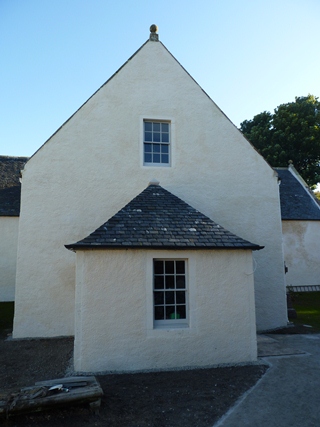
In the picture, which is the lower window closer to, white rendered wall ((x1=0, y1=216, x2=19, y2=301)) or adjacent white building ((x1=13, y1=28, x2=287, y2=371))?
adjacent white building ((x1=13, y1=28, x2=287, y2=371))

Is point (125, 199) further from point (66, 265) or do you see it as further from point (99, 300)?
point (99, 300)

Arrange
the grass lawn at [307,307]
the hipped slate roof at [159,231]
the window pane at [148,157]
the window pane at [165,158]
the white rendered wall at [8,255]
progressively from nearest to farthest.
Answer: the hipped slate roof at [159,231], the window pane at [148,157], the window pane at [165,158], the grass lawn at [307,307], the white rendered wall at [8,255]

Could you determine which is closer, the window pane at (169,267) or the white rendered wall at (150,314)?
the white rendered wall at (150,314)

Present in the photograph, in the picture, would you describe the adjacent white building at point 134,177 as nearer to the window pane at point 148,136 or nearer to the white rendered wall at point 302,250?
the window pane at point 148,136

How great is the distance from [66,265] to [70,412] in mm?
6236

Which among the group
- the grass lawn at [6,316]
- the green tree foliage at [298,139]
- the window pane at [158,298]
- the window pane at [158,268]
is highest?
the green tree foliage at [298,139]

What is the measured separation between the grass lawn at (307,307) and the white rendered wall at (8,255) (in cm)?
1551

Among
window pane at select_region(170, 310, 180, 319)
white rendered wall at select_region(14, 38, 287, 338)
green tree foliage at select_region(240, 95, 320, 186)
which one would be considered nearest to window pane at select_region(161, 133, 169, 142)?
white rendered wall at select_region(14, 38, 287, 338)

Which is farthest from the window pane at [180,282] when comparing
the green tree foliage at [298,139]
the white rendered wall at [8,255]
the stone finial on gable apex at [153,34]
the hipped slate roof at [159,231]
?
the green tree foliage at [298,139]

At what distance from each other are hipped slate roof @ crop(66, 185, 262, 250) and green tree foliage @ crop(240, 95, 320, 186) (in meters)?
28.1

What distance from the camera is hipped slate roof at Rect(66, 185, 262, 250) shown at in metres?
7.93

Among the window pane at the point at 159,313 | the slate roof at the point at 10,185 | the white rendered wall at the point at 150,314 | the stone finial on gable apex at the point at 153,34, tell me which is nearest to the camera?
the white rendered wall at the point at 150,314

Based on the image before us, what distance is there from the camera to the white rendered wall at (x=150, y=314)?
7555 millimetres

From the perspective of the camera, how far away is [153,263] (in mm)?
8227
